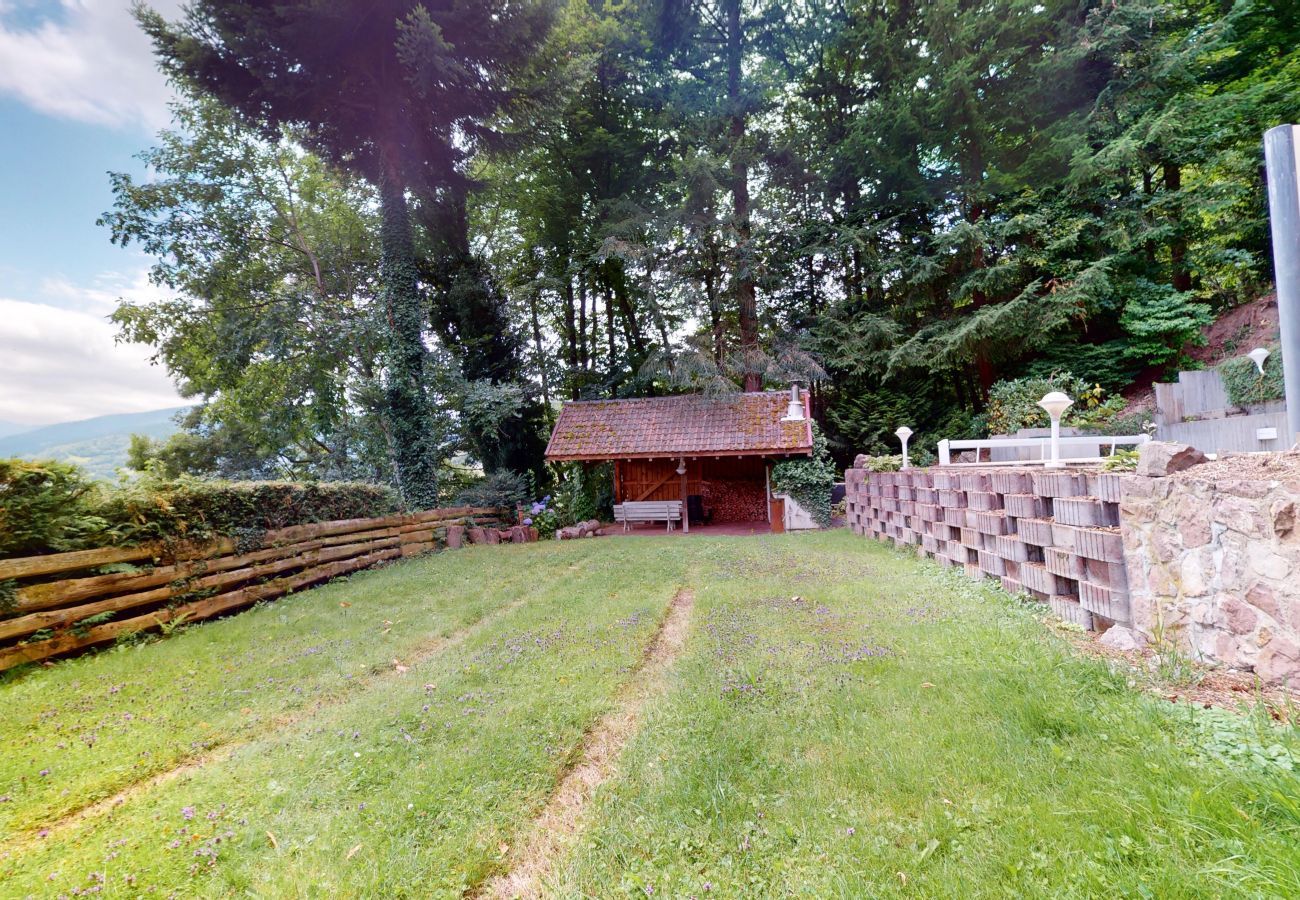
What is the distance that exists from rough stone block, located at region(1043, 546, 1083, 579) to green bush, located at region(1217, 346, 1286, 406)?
35.8 ft

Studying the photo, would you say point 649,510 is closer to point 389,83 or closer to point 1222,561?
point 1222,561

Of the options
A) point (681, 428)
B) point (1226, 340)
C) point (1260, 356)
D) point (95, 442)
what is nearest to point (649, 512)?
point (681, 428)

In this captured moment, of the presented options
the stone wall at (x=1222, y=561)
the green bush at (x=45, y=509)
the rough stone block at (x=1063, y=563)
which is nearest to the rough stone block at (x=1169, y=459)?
the stone wall at (x=1222, y=561)

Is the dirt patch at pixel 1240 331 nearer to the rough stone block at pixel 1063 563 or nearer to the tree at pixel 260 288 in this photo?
the rough stone block at pixel 1063 563

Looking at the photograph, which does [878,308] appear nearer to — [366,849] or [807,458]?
[807,458]

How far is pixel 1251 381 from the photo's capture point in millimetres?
10445

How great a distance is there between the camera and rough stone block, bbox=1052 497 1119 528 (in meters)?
3.58

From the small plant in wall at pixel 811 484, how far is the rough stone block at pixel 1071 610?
9168mm

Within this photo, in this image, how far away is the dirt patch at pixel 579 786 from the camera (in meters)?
1.97

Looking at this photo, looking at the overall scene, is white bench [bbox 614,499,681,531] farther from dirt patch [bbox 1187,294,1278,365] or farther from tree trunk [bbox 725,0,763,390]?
dirt patch [bbox 1187,294,1278,365]

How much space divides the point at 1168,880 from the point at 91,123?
1736cm

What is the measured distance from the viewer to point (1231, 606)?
2600mm

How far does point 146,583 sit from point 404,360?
8.40 meters

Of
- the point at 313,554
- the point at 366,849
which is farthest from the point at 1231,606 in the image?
the point at 313,554
